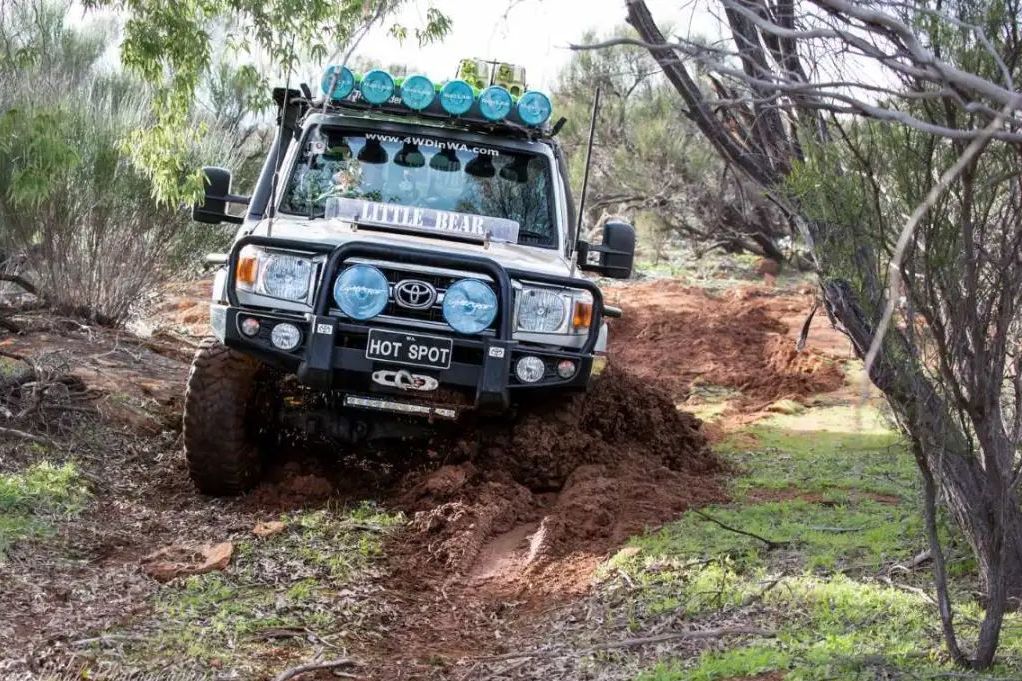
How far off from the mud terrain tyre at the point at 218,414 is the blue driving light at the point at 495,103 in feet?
6.37

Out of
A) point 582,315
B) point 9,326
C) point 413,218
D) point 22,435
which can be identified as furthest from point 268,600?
point 9,326

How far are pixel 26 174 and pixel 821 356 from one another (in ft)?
28.2

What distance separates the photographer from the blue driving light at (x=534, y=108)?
294 inches

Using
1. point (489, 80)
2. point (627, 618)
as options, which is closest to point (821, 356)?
point (489, 80)

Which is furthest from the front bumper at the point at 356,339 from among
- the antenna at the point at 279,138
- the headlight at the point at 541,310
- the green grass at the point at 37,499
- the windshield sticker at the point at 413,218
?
the green grass at the point at 37,499

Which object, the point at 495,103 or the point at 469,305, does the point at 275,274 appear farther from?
the point at 495,103

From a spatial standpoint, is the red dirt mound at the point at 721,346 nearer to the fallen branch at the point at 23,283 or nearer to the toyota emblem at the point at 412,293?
the fallen branch at the point at 23,283

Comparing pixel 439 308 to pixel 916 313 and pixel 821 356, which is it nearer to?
pixel 916 313

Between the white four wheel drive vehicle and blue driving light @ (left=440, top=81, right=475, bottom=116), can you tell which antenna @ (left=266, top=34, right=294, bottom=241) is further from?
blue driving light @ (left=440, top=81, right=475, bottom=116)

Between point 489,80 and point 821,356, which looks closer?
point 489,80

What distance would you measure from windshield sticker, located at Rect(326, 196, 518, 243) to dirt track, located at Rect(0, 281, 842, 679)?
1.06 metres

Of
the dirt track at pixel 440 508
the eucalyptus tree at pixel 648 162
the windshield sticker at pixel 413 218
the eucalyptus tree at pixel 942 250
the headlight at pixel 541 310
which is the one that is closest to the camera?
the eucalyptus tree at pixel 942 250

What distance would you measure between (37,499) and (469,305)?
91.1 inches

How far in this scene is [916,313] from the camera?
14.9ft
